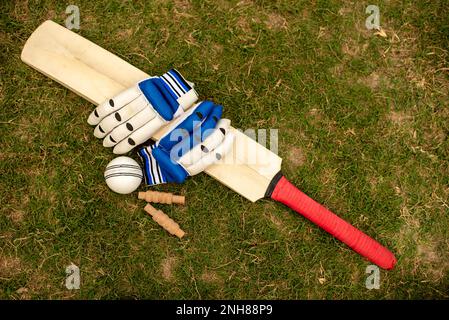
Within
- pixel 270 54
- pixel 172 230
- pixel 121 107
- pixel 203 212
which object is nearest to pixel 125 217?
pixel 172 230

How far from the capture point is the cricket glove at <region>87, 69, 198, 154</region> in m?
3.14

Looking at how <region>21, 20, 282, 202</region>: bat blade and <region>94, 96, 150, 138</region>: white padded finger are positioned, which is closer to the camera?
<region>94, 96, 150, 138</region>: white padded finger

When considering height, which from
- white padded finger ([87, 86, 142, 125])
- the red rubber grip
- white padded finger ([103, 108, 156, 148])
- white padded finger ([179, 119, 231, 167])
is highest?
white padded finger ([87, 86, 142, 125])

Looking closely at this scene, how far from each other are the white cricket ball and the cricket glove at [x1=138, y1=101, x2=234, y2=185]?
0.57ft

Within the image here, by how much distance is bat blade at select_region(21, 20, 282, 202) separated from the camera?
3.32m

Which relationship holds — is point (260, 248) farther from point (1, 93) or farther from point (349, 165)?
point (1, 93)

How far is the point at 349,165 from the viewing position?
11.5ft

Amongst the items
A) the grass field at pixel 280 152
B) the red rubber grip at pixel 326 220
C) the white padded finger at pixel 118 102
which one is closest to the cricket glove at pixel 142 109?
the white padded finger at pixel 118 102

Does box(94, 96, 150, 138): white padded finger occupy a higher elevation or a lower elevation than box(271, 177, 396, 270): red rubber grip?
higher

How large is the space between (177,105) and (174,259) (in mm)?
1156

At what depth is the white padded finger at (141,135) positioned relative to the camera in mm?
3182

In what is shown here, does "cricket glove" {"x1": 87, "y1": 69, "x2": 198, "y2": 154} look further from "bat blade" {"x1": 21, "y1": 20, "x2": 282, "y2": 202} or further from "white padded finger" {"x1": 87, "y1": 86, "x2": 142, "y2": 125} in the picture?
"bat blade" {"x1": 21, "y1": 20, "x2": 282, "y2": 202}

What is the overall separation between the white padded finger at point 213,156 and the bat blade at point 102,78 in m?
0.09

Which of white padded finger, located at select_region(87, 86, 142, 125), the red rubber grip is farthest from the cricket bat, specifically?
white padded finger, located at select_region(87, 86, 142, 125)
